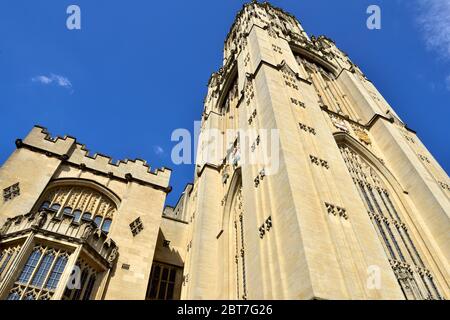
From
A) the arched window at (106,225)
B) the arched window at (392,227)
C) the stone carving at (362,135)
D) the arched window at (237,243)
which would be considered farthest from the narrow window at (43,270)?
the stone carving at (362,135)

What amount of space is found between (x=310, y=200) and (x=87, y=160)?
42.8 feet

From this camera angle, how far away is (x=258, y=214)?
12.2 metres

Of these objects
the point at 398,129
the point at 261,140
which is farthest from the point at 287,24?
the point at 261,140

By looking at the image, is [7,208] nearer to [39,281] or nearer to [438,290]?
[39,281]

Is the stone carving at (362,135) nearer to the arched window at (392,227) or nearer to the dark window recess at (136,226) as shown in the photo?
the arched window at (392,227)

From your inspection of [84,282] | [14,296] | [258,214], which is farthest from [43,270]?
[258,214]

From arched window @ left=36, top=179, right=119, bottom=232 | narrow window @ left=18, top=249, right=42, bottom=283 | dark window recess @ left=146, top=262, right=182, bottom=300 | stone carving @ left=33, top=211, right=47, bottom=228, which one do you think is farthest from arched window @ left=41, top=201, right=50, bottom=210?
dark window recess @ left=146, top=262, right=182, bottom=300

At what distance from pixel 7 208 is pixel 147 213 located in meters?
6.03

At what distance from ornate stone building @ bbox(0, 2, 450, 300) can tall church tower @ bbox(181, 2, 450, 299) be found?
0.06 meters

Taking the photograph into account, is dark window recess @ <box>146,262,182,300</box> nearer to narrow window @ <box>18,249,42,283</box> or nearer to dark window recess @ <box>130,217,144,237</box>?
dark window recess @ <box>130,217,144,237</box>

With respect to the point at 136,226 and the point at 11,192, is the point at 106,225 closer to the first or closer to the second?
the point at 136,226

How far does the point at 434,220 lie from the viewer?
48.6 feet

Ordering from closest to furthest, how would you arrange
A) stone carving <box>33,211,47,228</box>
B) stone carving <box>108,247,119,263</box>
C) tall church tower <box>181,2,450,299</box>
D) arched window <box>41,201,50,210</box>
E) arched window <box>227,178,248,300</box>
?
tall church tower <box>181,2,450,299</box>
stone carving <box>33,211,47,228</box>
stone carving <box>108,247,119,263</box>
arched window <box>227,178,248,300</box>
arched window <box>41,201,50,210</box>

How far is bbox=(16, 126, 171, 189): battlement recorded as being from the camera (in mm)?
17031
